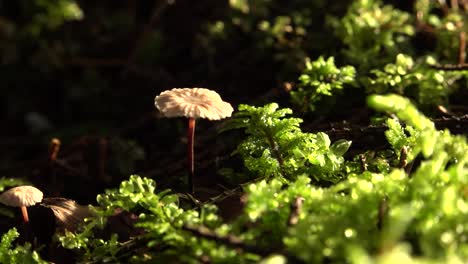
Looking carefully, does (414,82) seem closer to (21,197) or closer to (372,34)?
(372,34)

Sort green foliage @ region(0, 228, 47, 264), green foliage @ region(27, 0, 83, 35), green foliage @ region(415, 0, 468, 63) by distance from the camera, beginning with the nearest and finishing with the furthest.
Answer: green foliage @ region(0, 228, 47, 264)
green foliage @ region(415, 0, 468, 63)
green foliage @ region(27, 0, 83, 35)

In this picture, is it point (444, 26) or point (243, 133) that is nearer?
point (243, 133)

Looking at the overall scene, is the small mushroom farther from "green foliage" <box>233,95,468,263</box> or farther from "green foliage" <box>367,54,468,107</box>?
"green foliage" <box>367,54,468,107</box>

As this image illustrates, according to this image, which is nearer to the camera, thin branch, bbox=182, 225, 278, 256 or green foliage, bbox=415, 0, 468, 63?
thin branch, bbox=182, 225, 278, 256

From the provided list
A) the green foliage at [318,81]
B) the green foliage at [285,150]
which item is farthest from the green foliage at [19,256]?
the green foliage at [318,81]

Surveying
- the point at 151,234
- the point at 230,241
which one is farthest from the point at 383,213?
the point at 151,234

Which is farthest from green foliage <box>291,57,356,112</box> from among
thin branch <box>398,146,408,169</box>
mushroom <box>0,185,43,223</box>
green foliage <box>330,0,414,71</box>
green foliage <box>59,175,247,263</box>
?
mushroom <box>0,185,43,223</box>

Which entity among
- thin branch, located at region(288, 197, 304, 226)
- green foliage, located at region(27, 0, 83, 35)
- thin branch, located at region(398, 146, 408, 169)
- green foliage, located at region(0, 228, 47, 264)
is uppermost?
green foliage, located at region(27, 0, 83, 35)
